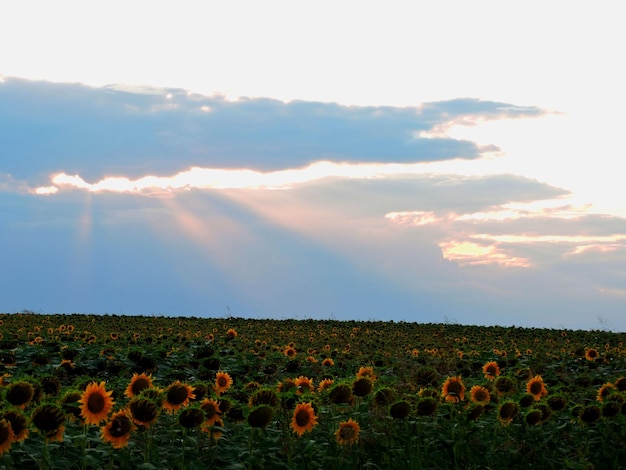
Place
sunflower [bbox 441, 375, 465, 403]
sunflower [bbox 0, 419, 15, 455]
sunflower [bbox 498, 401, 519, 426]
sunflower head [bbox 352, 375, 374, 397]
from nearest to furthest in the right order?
sunflower [bbox 0, 419, 15, 455] < sunflower head [bbox 352, 375, 374, 397] < sunflower [bbox 498, 401, 519, 426] < sunflower [bbox 441, 375, 465, 403]

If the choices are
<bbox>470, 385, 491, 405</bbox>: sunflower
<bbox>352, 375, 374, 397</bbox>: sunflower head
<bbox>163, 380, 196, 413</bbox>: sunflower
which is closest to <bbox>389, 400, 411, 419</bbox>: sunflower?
<bbox>352, 375, 374, 397</bbox>: sunflower head

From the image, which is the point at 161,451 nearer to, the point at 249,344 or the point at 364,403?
the point at 364,403

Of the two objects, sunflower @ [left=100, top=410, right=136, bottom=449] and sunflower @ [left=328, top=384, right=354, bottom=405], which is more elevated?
sunflower @ [left=328, top=384, right=354, bottom=405]

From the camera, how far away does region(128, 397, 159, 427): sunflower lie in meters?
6.47

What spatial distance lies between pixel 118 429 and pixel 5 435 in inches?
38.9

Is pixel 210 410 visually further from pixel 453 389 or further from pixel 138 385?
pixel 453 389

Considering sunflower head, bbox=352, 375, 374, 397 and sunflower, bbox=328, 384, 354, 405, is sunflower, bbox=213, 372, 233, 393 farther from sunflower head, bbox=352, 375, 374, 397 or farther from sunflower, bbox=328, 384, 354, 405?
sunflower head, bbox=352, 375, 374, 397

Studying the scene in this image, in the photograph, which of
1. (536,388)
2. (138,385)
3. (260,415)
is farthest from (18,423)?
(536,388)

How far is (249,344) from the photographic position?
77.4 ft

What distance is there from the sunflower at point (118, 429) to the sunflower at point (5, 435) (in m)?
0.82

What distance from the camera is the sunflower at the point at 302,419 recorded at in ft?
24.0

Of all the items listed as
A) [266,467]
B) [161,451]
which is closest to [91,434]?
[161,451]

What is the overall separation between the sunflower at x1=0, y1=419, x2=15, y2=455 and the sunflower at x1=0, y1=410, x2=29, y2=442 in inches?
4.4

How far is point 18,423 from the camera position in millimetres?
6203
